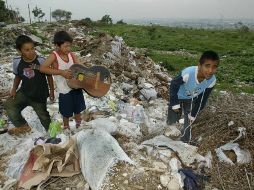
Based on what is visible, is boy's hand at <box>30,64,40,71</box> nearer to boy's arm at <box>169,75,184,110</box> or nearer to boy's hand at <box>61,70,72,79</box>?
boy's hand at <box>61,70,72,79</box>

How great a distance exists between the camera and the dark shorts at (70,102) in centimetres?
375

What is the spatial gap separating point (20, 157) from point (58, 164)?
66cm

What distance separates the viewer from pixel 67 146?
3133mm

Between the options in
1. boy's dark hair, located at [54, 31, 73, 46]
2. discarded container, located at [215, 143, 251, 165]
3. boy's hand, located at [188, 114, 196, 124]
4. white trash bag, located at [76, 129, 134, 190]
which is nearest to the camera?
white trash bag, located at [76, 129, 134, 190]

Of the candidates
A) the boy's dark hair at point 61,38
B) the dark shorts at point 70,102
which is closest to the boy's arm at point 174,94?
the dark shorts at point 70,102

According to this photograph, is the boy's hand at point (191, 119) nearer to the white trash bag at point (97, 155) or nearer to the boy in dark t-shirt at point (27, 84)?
the white trash bag at point (97, 155)

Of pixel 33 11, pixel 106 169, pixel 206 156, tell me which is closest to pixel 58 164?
pixel 106 169

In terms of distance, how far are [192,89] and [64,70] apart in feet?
4.74

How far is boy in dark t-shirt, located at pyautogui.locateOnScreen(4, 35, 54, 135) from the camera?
3441 millimetres

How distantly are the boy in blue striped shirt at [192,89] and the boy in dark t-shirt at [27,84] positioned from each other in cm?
150

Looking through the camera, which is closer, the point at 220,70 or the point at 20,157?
the point at 20,157

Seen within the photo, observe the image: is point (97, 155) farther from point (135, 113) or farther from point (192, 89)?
point (135, 113)

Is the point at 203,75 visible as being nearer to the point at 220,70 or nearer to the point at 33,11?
the point at 220,70

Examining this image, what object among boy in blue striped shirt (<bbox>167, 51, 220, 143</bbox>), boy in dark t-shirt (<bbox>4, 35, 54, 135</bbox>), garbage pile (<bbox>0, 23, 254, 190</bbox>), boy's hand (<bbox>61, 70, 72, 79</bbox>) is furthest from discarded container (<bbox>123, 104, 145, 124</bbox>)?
boy's hand (<bbox>61, 70, 72, 79</bbox>)
